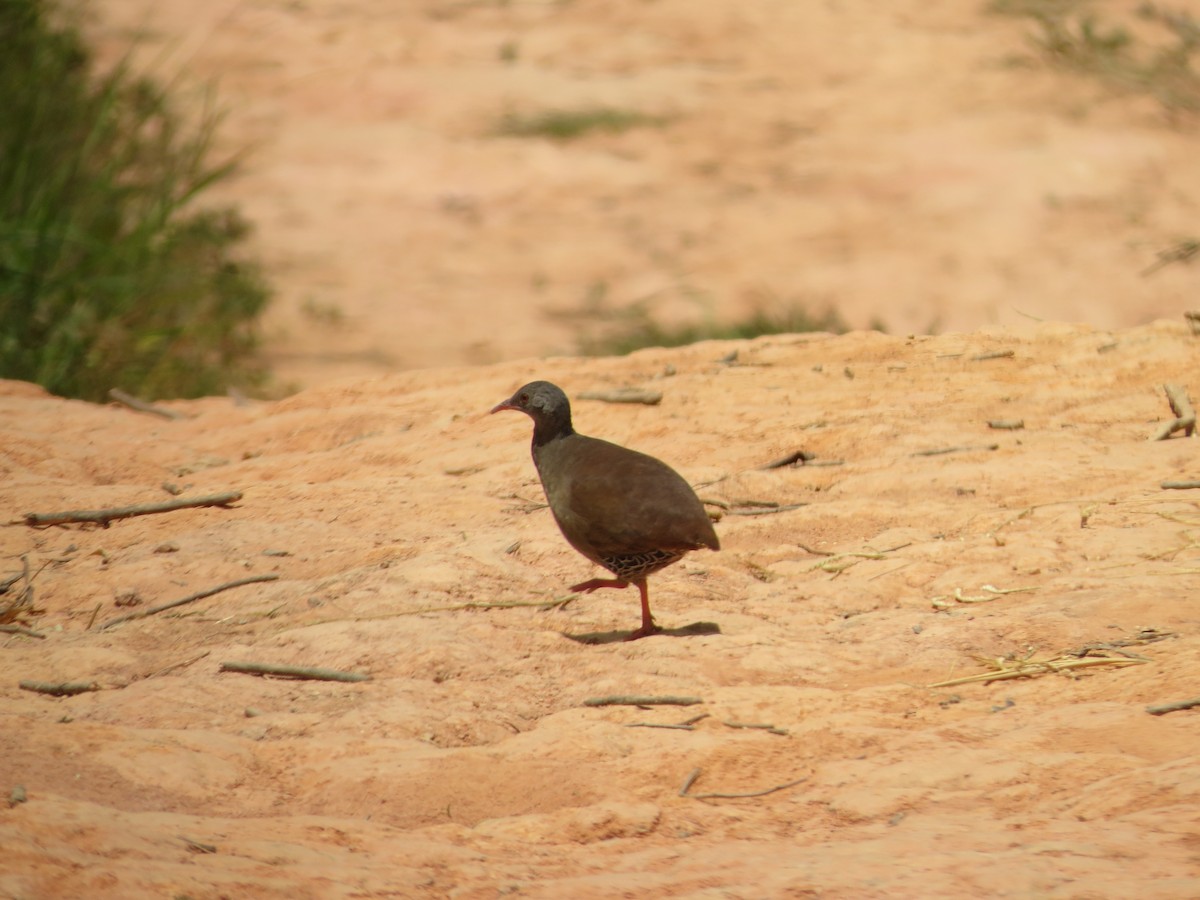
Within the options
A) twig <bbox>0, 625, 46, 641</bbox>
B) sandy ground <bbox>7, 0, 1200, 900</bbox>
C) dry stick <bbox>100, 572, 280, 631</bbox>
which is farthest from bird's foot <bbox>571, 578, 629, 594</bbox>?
twig <bbox>0, 625, 46, 641</bbox>

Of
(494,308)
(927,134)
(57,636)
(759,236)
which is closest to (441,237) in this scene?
(494,308)

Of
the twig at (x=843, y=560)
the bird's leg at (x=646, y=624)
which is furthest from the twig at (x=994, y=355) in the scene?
the bird's leg at (x=646, y=624)

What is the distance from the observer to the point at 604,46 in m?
11.7

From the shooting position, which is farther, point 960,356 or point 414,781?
point 960,356

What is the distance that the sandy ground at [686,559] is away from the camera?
3.11 m

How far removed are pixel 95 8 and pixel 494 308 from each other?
4.92m

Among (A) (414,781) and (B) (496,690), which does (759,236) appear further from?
(A) (414,781)

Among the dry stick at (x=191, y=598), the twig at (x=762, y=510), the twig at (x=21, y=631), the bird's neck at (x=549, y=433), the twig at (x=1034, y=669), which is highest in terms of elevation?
the bird's neck at (x=549, y=433)

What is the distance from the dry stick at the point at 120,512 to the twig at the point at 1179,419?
3.47 metres

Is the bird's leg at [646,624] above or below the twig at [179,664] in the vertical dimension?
below

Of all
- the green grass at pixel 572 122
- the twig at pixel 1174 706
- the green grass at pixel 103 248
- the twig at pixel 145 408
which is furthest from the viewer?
the green grass at pixel 572 122

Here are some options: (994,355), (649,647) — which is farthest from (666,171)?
(649,647)

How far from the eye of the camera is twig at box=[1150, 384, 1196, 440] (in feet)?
18.6

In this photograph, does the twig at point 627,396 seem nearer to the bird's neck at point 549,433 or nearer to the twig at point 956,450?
the twig at point 956,450
